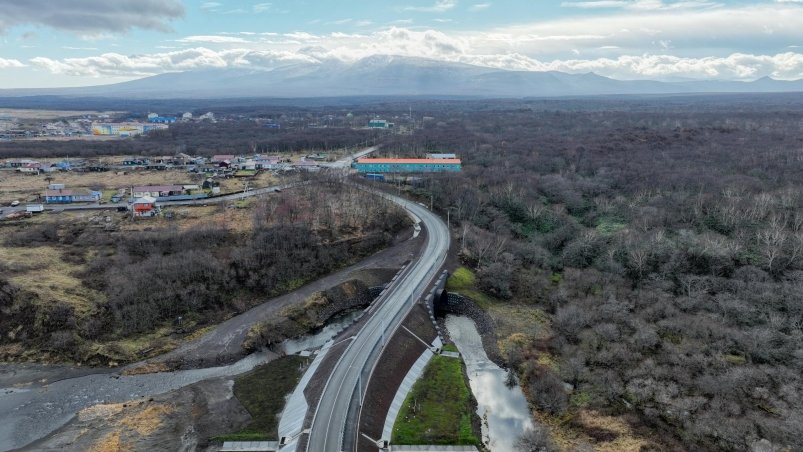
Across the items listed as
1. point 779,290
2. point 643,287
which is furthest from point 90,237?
point 779,290

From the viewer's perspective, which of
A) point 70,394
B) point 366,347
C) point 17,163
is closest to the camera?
point 70,394

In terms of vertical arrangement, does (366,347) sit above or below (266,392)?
above

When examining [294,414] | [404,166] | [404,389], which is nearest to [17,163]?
[404,166]

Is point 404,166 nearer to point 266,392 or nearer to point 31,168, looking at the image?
point 266,392

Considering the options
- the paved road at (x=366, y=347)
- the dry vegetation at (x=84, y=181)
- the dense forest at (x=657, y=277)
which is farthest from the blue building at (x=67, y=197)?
the dense forest at (x=657, y=277)

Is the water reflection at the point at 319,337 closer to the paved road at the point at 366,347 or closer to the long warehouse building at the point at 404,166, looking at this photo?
the paved road at the point at 366,347

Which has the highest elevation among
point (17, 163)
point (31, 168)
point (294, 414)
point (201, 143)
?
point (201, 143)

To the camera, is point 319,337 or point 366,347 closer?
point 366,347
